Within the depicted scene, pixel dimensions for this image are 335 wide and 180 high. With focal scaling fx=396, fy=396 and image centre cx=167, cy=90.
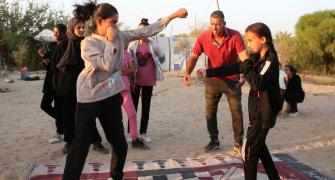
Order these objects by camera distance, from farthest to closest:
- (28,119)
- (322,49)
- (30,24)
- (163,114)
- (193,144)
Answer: (322,49)
(30,24)
(163,114)
(28,119)
(193,144)

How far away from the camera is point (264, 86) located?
3512 mm

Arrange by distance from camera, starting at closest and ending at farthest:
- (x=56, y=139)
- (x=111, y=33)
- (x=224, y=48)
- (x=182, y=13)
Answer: (x=111, y=33) → (x=182, y=13) → (x=224, y=48) → (x=56, y=139)

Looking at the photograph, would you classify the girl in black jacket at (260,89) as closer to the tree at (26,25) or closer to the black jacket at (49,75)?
the black jacket at (49,75)

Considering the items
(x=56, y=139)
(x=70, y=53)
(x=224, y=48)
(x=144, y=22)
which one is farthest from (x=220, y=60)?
(x=56, y=139)

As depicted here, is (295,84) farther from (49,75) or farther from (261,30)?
(261,30)

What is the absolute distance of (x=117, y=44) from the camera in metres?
3.41

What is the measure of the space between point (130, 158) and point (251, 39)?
2.43m

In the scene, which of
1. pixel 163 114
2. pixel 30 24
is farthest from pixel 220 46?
pixel 30 24

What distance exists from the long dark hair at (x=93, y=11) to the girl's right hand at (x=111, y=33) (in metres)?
0.11

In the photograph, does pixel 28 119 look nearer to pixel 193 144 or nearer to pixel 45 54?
pixel 45 54

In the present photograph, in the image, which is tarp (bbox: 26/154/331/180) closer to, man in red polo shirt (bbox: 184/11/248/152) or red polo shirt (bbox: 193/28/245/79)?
man in red polo shirt (bbox: 184/11/248/152)

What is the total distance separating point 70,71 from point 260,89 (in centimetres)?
246

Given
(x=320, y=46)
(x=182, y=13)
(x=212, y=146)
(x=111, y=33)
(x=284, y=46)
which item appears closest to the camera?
(x=111, y=33)

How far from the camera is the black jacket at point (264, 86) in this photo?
347cm
